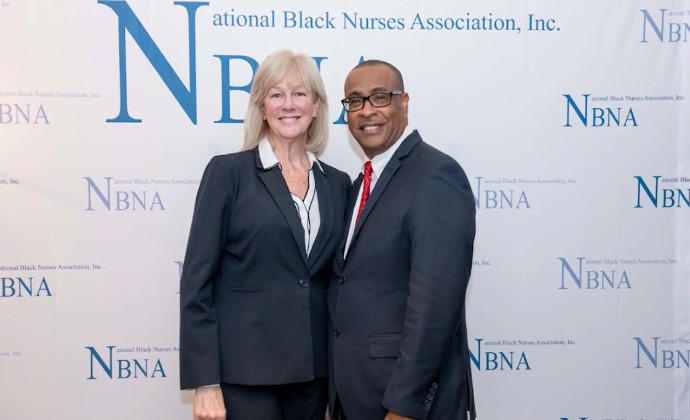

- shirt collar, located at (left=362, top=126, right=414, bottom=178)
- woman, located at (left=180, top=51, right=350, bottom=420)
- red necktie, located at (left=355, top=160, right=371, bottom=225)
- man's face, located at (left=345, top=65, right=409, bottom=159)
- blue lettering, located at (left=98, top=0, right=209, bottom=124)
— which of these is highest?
blue lettering, located at (left=98, top=0, right=209, bottom=124)

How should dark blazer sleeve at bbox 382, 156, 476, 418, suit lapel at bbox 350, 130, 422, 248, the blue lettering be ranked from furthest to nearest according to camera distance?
the blue lettering → suit lapel at bbox 350, 130, 422, 248 → dark blazer sleeve at bbox 382, 156, 476, 418

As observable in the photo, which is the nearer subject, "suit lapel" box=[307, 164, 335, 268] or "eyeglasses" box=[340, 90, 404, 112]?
"eyeglasses" box=[340, 90, 404, 112]

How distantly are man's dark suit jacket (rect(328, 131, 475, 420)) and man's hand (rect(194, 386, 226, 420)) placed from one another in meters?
0.36

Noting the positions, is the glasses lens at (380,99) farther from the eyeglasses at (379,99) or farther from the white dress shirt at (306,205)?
the white dress shirt at (306,205)

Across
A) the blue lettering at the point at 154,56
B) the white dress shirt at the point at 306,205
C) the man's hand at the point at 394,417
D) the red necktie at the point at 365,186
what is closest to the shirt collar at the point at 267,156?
the white dress shirt at the point at 306,205

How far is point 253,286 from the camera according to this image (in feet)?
5.95

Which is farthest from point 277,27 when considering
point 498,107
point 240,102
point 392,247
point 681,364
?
point 681,364

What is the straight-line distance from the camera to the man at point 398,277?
149cm

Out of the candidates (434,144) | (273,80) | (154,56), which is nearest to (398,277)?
(273,80)

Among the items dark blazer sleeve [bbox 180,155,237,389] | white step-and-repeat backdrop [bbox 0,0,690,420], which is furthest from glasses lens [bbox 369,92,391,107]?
white step-and-repeat backdrop [bbox 0,0,690,420]

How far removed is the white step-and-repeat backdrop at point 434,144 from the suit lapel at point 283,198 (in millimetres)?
707

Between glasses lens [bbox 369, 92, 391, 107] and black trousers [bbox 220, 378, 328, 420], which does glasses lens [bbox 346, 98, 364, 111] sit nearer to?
glasses lens [bbox 369, 92, 391, 107]

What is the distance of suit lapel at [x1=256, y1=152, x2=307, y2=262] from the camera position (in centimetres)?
180

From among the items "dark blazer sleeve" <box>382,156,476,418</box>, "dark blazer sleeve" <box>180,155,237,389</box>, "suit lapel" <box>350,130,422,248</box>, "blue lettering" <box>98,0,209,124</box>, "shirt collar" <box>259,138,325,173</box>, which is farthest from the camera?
"blue lettering" <box>98,0,209,124</box>
